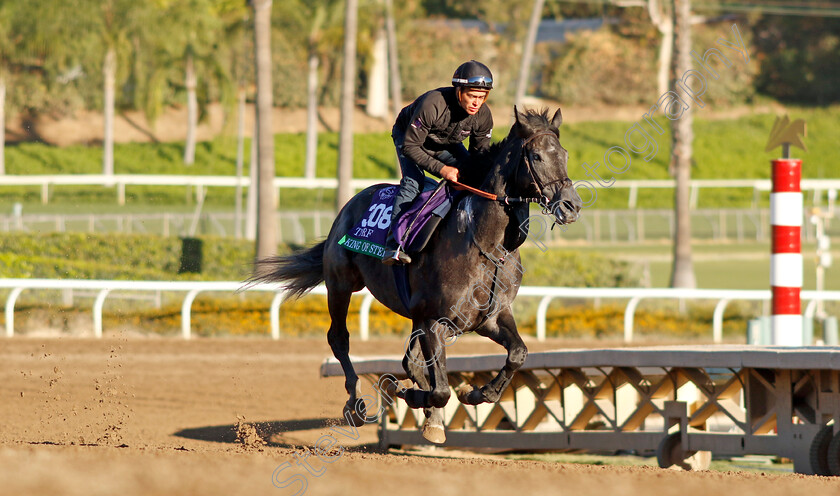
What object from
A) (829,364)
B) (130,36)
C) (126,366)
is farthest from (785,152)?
(130,36)

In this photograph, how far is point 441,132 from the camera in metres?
6.64

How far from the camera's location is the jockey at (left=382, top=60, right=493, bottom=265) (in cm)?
640

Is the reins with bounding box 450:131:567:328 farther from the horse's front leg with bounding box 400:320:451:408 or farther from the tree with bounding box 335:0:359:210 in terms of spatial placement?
the tree with bounding box 335:0:359:210

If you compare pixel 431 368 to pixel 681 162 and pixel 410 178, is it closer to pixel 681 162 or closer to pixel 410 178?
pixel 410 178

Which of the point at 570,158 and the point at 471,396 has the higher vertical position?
the point at 570,158

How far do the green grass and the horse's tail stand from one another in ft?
62.5

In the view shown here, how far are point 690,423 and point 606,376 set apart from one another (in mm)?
766

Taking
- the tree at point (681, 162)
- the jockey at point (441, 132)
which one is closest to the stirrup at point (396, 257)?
the jockey at point (441, 132)

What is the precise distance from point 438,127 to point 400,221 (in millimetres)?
603

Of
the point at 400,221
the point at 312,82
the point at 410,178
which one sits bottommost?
the point at 400,221

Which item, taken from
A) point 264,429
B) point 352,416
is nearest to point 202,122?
point 264,429

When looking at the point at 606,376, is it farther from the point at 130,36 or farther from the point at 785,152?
the point at 130,36

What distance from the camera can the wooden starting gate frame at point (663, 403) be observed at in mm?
6914

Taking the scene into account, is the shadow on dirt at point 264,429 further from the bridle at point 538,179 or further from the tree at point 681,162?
the tree at point 681,162
